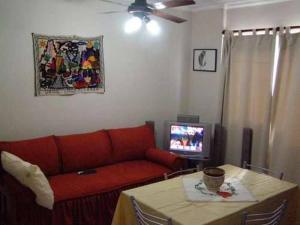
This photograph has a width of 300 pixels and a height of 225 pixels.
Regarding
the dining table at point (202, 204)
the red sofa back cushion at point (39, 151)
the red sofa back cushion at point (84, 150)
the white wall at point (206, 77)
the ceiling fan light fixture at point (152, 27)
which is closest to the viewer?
the dining table at point (202, 204)

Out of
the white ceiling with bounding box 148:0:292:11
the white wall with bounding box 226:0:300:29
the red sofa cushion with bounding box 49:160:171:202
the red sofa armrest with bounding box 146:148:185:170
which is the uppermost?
the white ceiling with bounding box 148:0:292:11

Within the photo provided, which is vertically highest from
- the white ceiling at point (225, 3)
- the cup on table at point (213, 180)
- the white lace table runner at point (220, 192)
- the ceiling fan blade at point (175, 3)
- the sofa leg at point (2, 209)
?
the white ceiling at point (225, 3)

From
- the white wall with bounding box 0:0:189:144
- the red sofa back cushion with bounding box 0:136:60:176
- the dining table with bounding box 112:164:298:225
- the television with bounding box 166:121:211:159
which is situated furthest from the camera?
the television with bounding box 166:121:211:159

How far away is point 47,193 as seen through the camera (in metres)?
2.77

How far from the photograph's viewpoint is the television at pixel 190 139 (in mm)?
4281

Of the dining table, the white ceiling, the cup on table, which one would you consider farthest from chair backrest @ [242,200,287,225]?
the white ceiling

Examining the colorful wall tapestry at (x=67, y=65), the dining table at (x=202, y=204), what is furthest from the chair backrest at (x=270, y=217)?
the colorful wall tapestry at (x=67, y=65)

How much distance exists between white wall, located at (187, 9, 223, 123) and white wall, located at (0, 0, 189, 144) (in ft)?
0.63

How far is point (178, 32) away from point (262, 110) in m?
1.73

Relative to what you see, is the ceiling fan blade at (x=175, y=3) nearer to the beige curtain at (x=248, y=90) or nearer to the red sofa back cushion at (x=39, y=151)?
the beige curtain at (x=248, y=90)

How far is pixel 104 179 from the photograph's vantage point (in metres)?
3.46

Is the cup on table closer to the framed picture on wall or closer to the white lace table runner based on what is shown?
the white lace table runner

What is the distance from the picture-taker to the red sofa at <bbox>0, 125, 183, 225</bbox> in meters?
2.88

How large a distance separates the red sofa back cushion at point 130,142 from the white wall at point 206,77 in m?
1.03
